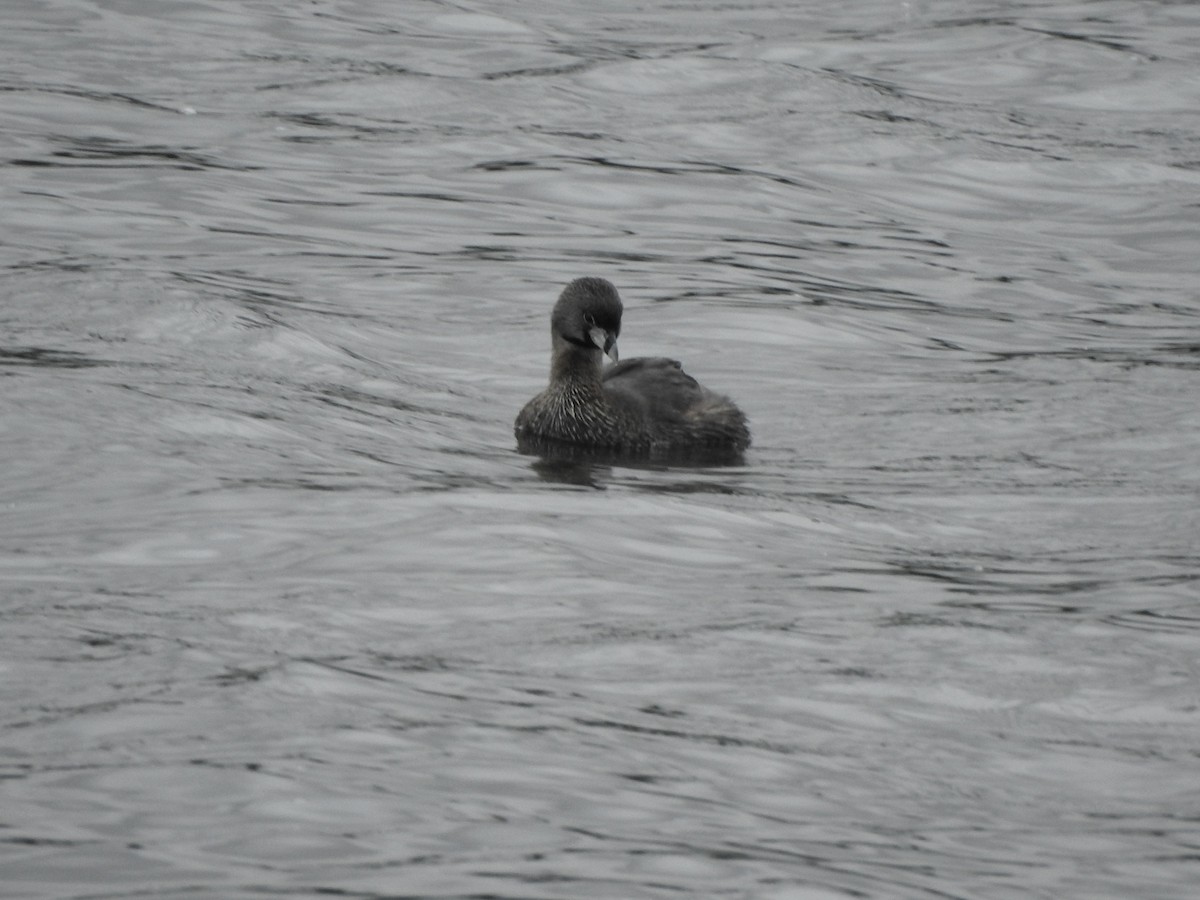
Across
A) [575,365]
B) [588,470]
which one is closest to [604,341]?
[575,365]

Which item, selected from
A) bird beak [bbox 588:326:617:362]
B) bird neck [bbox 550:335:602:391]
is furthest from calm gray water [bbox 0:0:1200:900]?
bird beak [bbox 588:326:617:362]

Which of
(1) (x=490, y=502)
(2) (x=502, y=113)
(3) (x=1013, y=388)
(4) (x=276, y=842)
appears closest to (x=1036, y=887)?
(4) (x=276, y=842)

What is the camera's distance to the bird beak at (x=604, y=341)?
42.6 ft

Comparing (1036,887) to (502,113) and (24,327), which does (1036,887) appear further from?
(502,113)

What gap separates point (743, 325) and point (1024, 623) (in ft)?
22.6

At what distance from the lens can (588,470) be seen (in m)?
12.4

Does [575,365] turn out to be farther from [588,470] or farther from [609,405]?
[588,470]

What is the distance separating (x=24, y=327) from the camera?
14.3 meters

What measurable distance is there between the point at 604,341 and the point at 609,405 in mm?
353

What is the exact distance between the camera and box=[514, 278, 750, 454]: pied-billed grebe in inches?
507

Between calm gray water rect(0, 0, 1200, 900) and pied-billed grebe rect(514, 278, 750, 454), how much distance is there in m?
0.32

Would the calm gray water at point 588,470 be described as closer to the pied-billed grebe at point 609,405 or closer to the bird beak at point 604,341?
the pied-billed grebe at point 609,405

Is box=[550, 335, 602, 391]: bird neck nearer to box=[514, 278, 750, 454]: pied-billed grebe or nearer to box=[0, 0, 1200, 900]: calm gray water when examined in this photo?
box=[514, 278, 750, 454]: pied-billed grebe

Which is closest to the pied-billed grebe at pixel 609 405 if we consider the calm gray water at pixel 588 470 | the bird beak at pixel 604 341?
the bird beak at pixel 604 341
